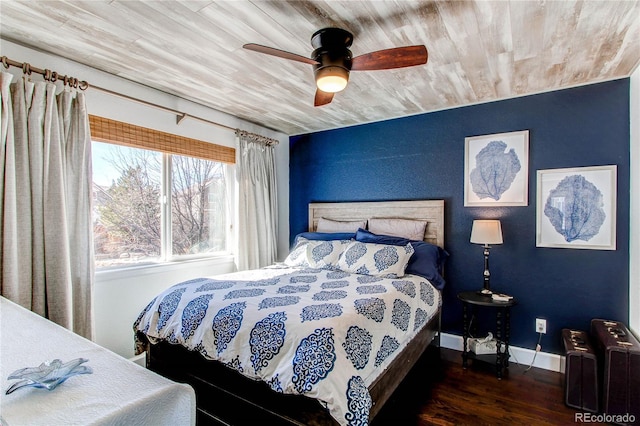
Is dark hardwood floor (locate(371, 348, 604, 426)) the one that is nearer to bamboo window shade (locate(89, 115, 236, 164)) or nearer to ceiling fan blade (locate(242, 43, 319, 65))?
ceiling fan blade (locate(242, 43, 319, 65))

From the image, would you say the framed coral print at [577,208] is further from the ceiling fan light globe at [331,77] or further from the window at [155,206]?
the window at [155,206]

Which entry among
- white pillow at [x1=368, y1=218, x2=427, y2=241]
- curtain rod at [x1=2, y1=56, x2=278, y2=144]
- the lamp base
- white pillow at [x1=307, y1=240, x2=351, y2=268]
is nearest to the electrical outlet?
the lamp base

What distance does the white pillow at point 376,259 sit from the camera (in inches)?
111

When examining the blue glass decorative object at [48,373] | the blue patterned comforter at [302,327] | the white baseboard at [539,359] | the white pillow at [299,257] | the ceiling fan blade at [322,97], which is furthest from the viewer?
the white pillow at [299,257]

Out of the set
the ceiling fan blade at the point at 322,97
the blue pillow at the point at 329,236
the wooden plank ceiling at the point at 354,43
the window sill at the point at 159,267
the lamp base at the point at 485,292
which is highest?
the wooden plank ceiling at the point at 354,43

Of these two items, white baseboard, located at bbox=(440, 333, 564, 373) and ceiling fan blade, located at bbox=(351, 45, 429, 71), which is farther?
white baseboard, located at bbox=(440, 333, 564, 373)

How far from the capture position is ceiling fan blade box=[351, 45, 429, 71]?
5.65 feet

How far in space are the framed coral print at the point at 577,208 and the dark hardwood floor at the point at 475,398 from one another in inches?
46.8

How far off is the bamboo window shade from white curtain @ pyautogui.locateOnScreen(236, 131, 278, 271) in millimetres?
202

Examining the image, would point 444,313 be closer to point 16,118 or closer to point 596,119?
point 596,119

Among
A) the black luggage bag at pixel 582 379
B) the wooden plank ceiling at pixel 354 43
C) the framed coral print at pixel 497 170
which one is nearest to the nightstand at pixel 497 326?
the black luggage bag at pixel 582 379

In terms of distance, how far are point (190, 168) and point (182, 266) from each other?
3.40 ft

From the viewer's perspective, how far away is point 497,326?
276cm

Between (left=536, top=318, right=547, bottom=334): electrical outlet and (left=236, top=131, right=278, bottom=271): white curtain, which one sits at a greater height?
(left=236, top=131, right=278, bottom=271): white curtain
